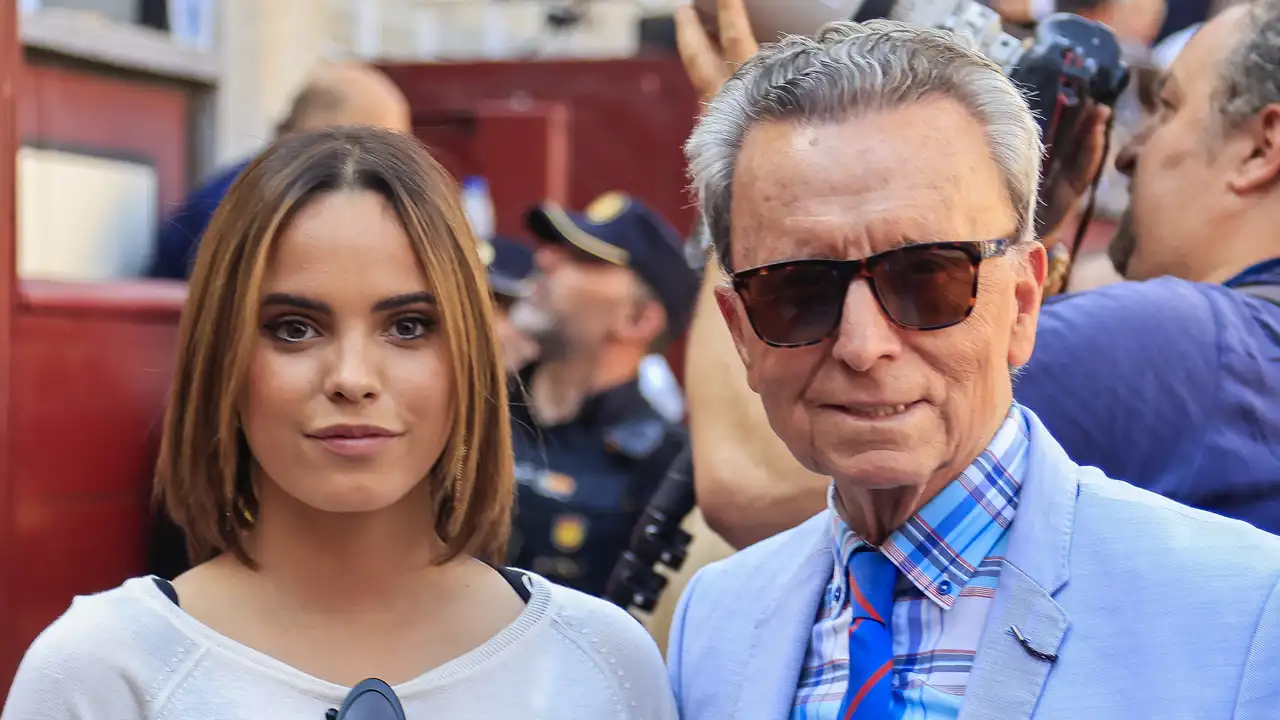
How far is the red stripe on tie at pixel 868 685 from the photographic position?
163cm

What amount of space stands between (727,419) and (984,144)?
85cm

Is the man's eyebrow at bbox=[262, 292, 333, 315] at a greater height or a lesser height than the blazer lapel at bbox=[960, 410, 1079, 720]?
greater

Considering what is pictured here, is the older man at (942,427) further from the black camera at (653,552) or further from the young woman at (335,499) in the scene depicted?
the black camera at (653,552)

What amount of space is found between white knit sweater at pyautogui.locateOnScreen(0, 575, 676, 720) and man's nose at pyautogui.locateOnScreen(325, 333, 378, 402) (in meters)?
0.34

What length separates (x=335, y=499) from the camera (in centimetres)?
174

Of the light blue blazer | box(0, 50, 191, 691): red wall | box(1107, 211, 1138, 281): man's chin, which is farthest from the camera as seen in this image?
box(0, 50, 191, 691): red wall

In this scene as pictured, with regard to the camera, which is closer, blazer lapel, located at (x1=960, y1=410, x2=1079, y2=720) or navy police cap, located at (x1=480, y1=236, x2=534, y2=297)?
blazer lapel, located at (x1=960, y1=410, x2=1079, y2=720)

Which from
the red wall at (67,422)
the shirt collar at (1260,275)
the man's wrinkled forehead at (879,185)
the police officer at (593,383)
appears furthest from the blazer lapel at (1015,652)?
the police officer at (593,383)

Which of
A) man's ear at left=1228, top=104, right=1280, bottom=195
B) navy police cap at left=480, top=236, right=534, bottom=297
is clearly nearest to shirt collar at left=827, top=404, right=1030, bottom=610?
man's ear at left=1228, top=104, right=1280, bottom=195

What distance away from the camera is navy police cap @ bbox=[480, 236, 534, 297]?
515 centimetres

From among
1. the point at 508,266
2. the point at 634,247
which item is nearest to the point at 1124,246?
the point at 634,247

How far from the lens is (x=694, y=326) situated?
2.54m

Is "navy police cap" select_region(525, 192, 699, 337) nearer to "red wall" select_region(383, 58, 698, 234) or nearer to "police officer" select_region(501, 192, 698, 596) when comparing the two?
"police officer" select_region(501, 192, 698, 596)

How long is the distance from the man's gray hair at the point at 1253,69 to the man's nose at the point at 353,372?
151cm
